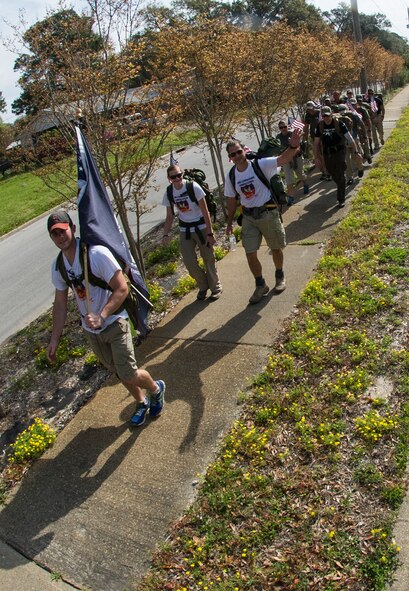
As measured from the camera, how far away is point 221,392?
443 centimetres

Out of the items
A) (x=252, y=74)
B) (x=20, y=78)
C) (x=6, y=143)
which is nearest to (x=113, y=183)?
(x=20, y=78)

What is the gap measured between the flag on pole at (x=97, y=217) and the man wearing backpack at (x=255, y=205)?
1682 mm

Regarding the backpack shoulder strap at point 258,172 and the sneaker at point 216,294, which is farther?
the sneaker at point 216,294

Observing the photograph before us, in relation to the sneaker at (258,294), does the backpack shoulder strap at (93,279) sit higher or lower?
higher

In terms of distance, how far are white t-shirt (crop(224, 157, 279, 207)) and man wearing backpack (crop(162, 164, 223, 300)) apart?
0.41 meters

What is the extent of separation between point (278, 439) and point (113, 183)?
3941 millimetres

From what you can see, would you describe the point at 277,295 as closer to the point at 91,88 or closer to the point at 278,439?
the point at 278,439

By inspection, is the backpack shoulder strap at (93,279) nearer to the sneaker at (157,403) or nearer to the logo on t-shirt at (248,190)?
the sneaker at (157,403)

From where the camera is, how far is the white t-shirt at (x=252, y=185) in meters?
5.52

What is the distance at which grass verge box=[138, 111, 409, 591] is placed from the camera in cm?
283

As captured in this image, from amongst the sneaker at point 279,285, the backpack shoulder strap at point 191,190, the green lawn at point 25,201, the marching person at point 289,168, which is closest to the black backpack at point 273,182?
the backpack shoulder strap at point 191,190

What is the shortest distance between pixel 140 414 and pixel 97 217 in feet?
5.51

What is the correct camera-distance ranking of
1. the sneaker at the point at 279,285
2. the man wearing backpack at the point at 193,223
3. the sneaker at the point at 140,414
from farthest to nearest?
the sneaker at the point at 279,285 < the man wearing backpack at the point at 193,223 < the sneaker at the point at 140,414

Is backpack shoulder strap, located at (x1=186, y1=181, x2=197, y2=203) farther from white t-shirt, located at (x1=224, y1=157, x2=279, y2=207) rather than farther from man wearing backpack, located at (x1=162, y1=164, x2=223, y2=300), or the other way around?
white t-shirt, located at (x1=224, y1=157, x2=279, y2=207)
